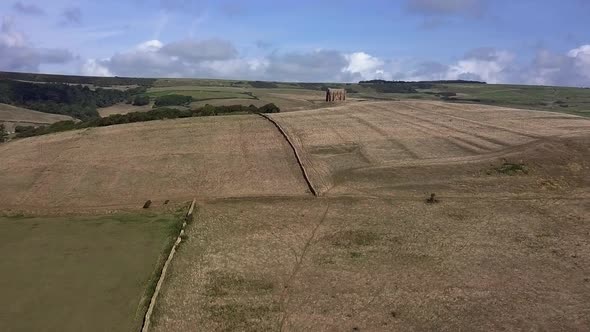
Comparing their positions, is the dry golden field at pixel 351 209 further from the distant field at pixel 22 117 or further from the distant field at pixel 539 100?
the distant field at pixel 539 100

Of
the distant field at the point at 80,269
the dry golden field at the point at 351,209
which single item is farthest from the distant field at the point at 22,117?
the distant field at the point at 80,269

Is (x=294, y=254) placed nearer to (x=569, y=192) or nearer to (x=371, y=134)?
(x=569, y=192)

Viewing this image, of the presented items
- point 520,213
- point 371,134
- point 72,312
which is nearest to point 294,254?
point 72,312

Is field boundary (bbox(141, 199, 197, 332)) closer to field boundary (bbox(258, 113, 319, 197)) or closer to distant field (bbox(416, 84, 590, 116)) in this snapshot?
field boundary (bbox(258, 113, 319, 197))

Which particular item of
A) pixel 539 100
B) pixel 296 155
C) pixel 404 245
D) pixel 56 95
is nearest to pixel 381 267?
pixel 404 245

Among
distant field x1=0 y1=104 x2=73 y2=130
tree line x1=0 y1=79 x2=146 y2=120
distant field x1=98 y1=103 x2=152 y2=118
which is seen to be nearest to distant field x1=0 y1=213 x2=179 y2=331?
distant field x1=0 y1=104 x2=73 y2=130

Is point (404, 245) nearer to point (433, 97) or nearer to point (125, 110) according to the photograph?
point (125, 110)
